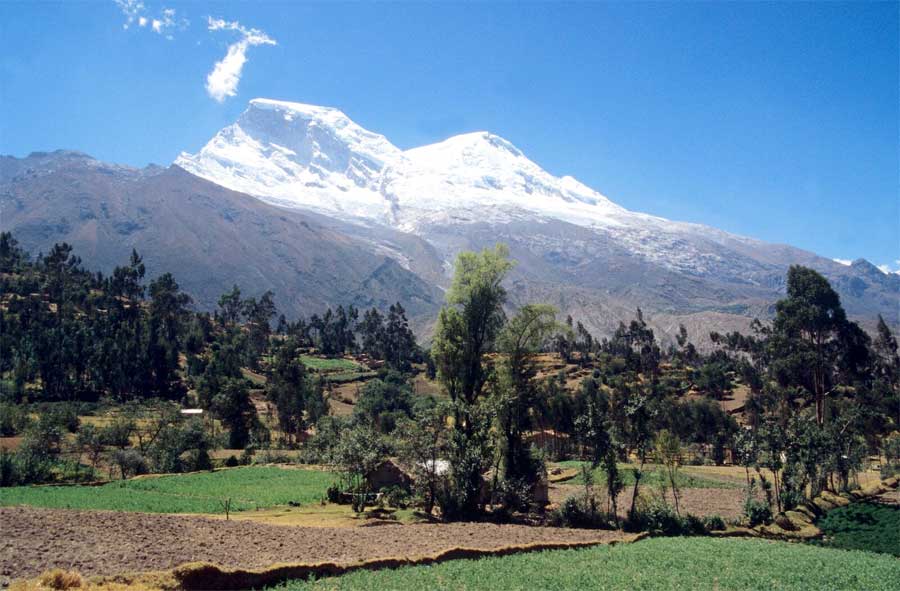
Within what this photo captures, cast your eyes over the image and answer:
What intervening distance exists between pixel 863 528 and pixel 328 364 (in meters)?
105

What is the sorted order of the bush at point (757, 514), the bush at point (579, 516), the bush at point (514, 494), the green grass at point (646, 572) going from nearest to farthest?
the green grass at point (646, 572) → the bush at point (579, 516) → the bush at point (514, 494) → the bush at point (757, 514)

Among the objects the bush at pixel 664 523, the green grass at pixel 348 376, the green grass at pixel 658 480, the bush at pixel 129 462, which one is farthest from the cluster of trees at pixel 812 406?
the green grass at pixel 348 376

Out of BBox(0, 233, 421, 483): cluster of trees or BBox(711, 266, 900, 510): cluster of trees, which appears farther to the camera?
BBox(0, 233, 421, 483): cluster of trees

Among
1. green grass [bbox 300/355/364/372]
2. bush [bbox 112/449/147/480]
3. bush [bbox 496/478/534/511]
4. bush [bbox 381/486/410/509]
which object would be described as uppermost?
green grass [bbox 300/355/364/372]

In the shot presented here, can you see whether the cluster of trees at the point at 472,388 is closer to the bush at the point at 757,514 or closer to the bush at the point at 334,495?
the bush at the point at 334,495

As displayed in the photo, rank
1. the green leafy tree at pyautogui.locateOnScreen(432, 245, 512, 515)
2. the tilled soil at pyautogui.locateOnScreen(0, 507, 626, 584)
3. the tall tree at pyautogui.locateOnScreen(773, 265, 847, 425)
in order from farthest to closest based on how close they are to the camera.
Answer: the tall tree at pyautogui.locateOnScreen(773, 265, 847, 425) < the green leafy tree at pyautogui.locateOnScreen(432, 245, 512, 515) < the tilled soil at pyautogui.locateOnScreen(0, 507, 626, 584)

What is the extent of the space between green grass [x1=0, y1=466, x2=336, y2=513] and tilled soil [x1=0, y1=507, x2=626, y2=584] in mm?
6953

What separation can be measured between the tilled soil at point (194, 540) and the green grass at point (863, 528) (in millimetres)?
11911

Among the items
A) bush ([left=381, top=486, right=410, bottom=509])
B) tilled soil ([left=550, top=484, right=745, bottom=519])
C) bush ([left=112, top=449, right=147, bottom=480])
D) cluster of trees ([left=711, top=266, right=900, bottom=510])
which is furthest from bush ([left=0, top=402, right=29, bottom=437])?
cluster of trees ([left=711, top=266, right=900, bottom=510])

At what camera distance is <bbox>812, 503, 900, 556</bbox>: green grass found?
27297 millimetres

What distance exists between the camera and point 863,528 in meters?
30.8

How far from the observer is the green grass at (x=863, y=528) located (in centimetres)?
2730

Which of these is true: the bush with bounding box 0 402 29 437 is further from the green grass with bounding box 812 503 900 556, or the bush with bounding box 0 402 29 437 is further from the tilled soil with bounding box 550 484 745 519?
the green grass with bounding box 812 503 900 556

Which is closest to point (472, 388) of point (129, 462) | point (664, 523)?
point (664, 523)
